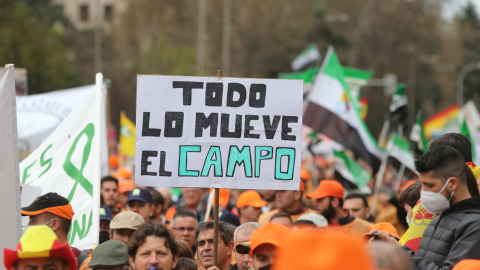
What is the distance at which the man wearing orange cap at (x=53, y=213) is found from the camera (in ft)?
21.7

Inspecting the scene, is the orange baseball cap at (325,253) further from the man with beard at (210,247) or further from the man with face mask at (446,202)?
the man with beard at (210,247)

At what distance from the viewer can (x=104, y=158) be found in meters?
12.0

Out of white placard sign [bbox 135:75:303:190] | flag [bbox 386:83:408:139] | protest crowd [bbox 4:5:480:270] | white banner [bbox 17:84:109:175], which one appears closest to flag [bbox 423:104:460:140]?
flag [bbox 386:83:408:139]

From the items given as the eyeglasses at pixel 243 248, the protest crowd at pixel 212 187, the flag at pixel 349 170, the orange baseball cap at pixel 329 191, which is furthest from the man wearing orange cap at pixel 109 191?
the flag at pixel 349 170

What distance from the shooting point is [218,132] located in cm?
659

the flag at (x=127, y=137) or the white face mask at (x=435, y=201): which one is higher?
the flag at (x=127, y=137)

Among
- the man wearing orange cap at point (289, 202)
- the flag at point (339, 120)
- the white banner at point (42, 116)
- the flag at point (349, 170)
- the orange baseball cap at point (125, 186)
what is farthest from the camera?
the flag at point (349, 170)

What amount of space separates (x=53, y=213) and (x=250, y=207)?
10.8 feet

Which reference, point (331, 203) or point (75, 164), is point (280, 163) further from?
point (331, 203)

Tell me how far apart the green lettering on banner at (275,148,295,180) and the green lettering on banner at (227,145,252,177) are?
19cm

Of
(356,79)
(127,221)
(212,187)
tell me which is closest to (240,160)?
(212,187)

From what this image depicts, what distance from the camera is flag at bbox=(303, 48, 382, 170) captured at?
1308 cm

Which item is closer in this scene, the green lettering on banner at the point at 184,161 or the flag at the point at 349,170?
the green lettering on banner at the point at 184,161

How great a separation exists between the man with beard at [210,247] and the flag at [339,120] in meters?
5.91
